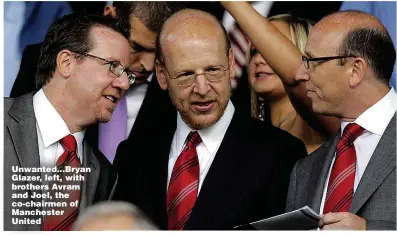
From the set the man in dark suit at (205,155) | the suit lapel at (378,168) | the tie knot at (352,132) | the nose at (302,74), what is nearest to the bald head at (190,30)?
the man in dark suit at (205,155)

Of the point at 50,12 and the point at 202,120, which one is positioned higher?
the point at 50,12

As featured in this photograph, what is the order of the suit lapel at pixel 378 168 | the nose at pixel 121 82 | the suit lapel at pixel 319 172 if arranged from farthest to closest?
the nose at pixel 121 82 < the suit lapel at pixel 319 172 < the suit lapel at pixel 378 168

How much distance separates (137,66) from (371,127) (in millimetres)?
892

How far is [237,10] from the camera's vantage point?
10.2 feet

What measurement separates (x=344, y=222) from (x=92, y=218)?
662mm

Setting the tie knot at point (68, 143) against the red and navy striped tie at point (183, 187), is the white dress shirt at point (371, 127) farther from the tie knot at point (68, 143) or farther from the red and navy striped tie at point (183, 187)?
the tie knot at point (68, 143)

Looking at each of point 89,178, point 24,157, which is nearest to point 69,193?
point 89,178

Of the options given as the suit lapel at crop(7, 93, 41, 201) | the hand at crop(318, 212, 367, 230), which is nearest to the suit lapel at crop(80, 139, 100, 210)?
the suit lapel at crop(7, 93, 41, 201)

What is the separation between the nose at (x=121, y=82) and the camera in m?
3.04

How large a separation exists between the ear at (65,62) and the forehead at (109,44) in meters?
0.08

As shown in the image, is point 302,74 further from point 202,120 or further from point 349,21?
point 202,120

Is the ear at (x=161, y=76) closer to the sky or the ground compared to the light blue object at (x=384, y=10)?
closer to the ground

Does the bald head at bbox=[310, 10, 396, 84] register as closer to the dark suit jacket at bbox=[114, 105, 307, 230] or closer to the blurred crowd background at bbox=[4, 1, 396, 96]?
the dark suit jacket at bbox=[114, 105, 307, 230]

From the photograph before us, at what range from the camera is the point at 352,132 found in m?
2.84
